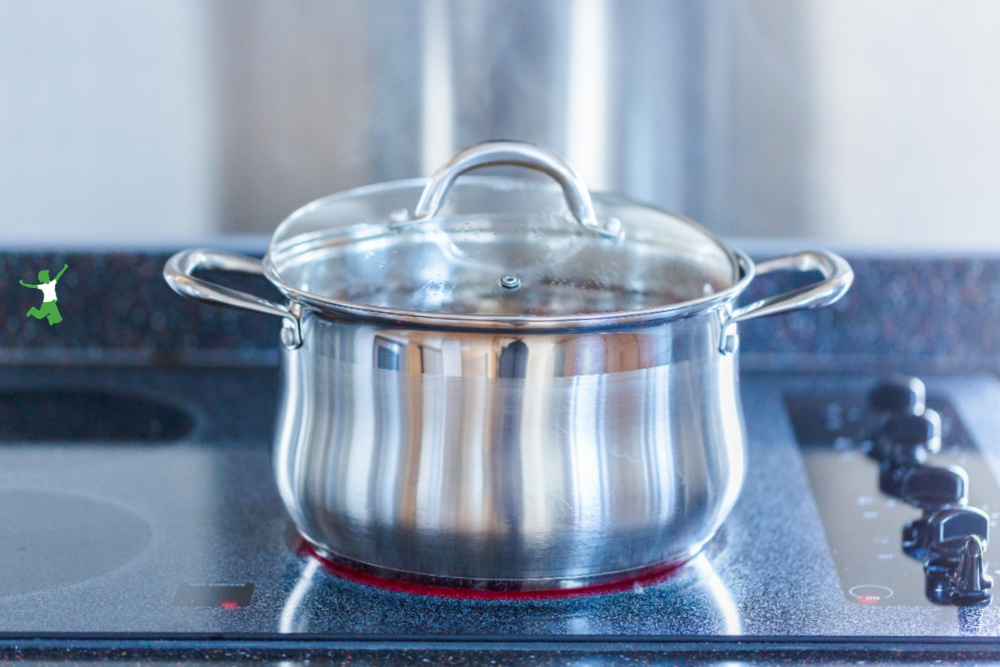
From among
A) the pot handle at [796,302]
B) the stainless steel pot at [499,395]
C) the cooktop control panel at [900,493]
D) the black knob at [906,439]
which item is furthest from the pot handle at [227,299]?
the black knob at [906,439]

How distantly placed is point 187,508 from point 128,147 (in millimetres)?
407

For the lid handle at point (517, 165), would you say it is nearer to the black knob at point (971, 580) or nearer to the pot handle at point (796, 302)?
the pot handle at point (796, 302)

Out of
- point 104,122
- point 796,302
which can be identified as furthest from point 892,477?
Answer: point 104,122

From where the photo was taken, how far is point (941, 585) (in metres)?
0.66

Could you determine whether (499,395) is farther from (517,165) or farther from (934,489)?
(934,489)

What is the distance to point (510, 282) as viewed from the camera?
2.31 feet

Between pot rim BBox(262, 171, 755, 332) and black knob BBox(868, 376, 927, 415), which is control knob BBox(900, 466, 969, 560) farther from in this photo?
pot rim BBox(262, 171, 755, 332)

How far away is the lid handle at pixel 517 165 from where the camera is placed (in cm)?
66

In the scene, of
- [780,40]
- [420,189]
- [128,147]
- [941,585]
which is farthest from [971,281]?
[128,147]

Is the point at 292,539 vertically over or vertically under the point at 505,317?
under

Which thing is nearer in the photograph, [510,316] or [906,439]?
[510,316]

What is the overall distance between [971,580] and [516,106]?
0.57 metres

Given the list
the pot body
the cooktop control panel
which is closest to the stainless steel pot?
the pot body

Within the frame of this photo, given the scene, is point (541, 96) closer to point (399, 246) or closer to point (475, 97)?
point (475, 97)
